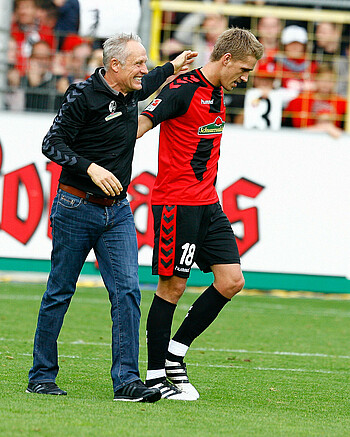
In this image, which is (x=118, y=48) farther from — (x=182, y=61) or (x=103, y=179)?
(x=182, y=61)

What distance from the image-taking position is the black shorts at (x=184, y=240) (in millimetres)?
5473

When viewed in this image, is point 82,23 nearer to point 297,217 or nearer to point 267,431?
point 297,217

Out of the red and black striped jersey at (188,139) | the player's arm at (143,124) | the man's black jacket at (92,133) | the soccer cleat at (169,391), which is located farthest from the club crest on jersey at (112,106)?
the soccer cleat at (169,391)

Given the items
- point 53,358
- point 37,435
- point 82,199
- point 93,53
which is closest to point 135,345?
point 53,358

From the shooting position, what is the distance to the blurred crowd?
41.8 ft

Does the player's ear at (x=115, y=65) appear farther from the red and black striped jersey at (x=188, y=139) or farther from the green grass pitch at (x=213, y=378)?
the green grass pitch at (x=213, y=378)

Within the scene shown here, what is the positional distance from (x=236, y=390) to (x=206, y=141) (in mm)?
1500

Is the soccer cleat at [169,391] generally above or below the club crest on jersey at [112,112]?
below

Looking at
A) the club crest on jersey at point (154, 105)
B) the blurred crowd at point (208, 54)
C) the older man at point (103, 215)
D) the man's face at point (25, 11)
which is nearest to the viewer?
the older man at point (103, 215)

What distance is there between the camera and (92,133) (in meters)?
5.03

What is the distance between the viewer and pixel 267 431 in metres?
4.31

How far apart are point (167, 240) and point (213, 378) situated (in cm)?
116

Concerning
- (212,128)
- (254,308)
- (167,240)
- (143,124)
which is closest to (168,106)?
(143,124)

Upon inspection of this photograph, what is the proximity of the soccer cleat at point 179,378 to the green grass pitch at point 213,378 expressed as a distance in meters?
0.08
